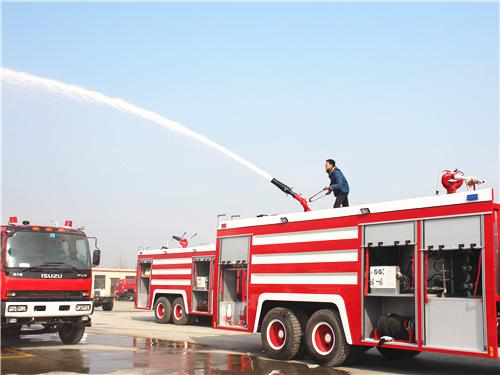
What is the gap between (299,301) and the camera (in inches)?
472

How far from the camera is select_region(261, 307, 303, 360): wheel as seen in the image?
39.4 feet

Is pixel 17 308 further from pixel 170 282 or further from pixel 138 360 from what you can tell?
pixel 170 282

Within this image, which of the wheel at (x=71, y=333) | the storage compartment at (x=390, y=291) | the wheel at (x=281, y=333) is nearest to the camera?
the storage compartment at (x=390, y=291)

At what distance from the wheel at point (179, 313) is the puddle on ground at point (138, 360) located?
18.9 ft

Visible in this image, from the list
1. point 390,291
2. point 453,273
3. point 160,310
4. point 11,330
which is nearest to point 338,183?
point 390,291

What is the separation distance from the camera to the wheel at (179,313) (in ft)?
68.6

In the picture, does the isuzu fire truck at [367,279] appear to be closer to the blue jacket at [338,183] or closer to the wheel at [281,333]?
the wheel at [281,333]

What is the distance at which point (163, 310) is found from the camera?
72.2ft

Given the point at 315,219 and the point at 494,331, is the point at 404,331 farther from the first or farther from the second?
the point at 315,219

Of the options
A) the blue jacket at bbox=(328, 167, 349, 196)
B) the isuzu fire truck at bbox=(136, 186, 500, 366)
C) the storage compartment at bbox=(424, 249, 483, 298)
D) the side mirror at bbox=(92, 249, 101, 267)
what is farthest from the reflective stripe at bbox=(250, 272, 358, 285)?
the side mirror at bbox=(92, 249, 101, 267)

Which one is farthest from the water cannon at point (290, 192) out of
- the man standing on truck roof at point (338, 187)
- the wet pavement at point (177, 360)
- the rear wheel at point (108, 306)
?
the rear wheel at point (108, 306)

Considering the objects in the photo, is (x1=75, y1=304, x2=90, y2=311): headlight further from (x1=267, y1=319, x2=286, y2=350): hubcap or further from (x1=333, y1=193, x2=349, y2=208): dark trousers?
(x1=333, y1=193, x2=349, y2=208): dark trousers

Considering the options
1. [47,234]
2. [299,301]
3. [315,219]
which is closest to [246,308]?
[299,301]

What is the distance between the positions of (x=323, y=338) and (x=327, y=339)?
15 cm
